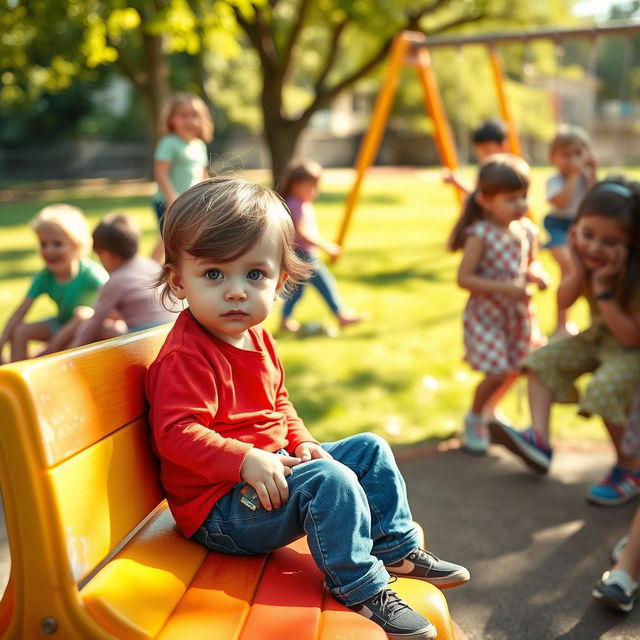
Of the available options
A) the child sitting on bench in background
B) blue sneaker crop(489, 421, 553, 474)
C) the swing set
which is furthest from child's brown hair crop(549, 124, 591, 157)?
the child sitting on bench in background

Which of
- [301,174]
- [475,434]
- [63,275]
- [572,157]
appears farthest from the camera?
[301,174]

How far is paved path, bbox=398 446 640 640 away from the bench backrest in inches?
52.2

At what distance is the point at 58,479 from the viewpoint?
1635mm

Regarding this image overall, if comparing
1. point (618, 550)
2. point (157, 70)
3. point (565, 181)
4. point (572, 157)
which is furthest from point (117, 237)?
point (157, 70)

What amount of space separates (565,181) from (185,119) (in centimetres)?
288

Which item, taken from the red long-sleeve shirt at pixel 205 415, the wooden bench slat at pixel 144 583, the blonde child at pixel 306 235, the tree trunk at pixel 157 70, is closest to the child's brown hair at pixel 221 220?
the red long-sleeve shirt at pixel 205 415

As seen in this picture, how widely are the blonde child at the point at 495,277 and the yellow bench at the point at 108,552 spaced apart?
7.12 feet

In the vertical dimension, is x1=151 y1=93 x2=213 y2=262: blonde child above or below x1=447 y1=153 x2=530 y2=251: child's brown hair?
below

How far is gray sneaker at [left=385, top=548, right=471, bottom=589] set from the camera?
82.9 inches

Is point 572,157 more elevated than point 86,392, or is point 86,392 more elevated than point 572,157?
point 86,392

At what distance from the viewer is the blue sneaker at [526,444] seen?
3609mm

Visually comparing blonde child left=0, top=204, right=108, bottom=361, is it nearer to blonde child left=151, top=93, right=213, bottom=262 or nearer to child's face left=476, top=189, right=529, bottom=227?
blonde child left=151, top=93, right=213, bottom=262

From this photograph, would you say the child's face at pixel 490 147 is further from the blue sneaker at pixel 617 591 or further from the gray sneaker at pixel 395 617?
the gray sneaker at pixel 395 617

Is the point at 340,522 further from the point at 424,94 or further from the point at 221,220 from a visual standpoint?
the point at 424,94
